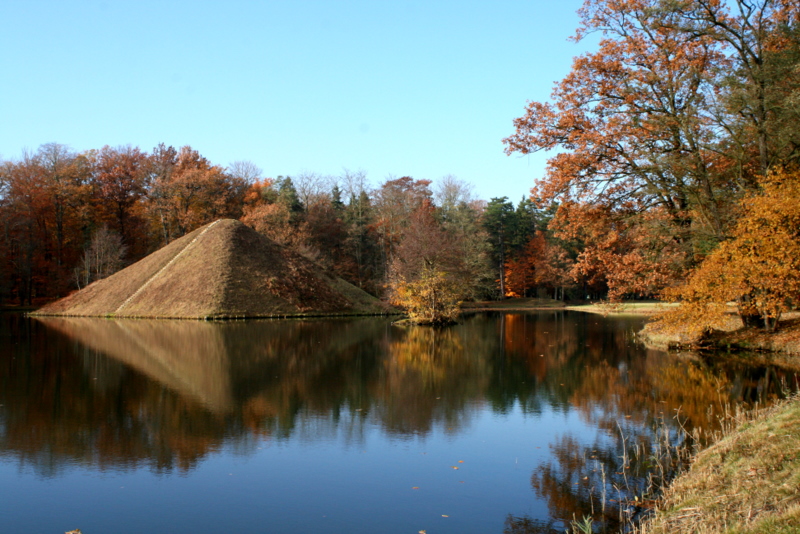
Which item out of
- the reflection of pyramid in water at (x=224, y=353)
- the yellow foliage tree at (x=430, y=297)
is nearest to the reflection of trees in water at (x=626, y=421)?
the reflection of pyramid in water at (x=224, y=353)

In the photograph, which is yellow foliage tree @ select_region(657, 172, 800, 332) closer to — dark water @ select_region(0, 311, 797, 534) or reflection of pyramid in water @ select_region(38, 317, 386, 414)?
dark water @ select_region(0, 311, 797, 534)

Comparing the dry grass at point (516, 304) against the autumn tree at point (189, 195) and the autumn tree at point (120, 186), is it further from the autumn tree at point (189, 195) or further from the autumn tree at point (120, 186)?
the autumn tree at point (120, 186)

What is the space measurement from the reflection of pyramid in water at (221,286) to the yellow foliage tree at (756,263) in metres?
29.1

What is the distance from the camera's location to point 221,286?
4197 centimetres

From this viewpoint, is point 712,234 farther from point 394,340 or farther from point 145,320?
point 145,320

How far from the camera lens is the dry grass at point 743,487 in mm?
5086

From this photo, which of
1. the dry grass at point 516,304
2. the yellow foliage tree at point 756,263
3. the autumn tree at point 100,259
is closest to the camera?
the yellow foliage tree at point 756,263

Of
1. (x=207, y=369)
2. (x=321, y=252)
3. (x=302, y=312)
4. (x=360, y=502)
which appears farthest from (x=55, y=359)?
(x=321, y=252)

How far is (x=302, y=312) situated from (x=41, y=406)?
30.9 m

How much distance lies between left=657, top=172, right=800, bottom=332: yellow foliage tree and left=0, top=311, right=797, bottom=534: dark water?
6.22 ft

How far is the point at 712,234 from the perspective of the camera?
62.5 ft

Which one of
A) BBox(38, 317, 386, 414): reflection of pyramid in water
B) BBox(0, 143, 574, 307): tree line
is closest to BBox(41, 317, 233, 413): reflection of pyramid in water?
BBox(38, 317, 386, 414): reflection of pyramid in water

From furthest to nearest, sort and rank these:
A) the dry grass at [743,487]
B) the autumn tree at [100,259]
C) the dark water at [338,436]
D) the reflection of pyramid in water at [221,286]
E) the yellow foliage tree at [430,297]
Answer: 1. the autumn tree at [100,259]
2. the reflection of pyramid in water at [221,286]
3. the yellow foliage tree at [430,297]
4. the dark water at [338,436]
5. the dry grass at [743,487]

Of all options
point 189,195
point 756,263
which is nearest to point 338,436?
point 756,263
